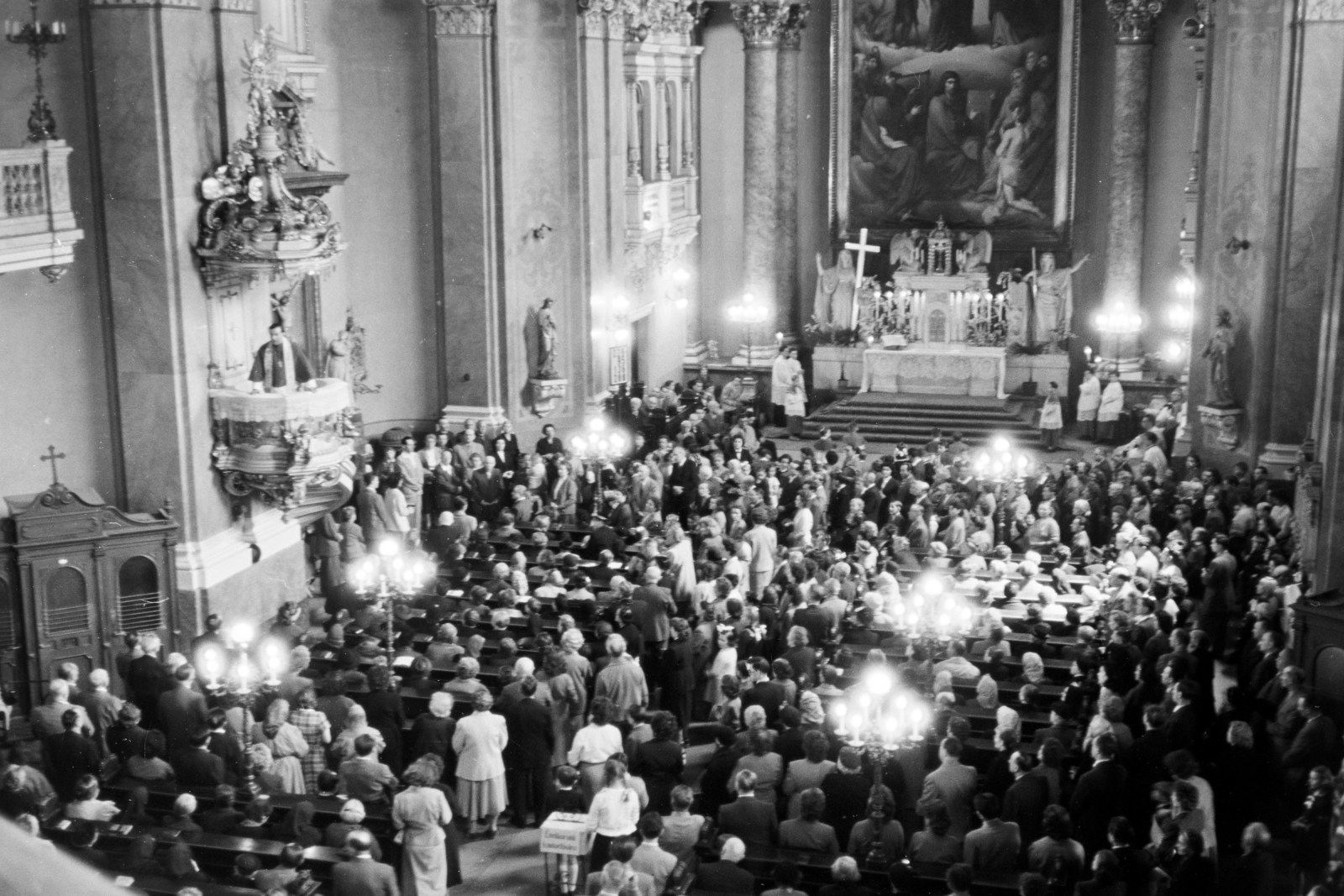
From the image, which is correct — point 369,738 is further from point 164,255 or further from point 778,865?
point 164,255

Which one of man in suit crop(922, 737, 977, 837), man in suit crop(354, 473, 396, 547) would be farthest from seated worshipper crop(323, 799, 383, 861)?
man in suit crop(354, 473, 396, 547)

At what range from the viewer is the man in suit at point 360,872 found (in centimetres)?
998

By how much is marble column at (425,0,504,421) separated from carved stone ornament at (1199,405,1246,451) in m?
11.1

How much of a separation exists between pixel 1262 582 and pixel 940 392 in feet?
54.6

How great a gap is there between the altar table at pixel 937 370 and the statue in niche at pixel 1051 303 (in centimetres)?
107

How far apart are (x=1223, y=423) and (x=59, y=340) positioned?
55.7 ft

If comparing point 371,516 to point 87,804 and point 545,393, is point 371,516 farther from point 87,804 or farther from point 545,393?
point 87,804

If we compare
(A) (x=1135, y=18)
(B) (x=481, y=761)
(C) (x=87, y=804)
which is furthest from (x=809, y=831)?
(A) (x=1135, y=18)

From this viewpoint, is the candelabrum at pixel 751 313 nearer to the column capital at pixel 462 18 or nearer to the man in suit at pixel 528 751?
the column capital at pixel 462 18

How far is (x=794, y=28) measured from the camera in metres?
33.8

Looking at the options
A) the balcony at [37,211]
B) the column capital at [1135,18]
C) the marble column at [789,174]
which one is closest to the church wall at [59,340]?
the balcony at [37,211]

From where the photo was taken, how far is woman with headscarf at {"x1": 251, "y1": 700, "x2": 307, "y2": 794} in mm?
12438

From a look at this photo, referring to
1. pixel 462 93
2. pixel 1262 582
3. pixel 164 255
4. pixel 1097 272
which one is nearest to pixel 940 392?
pixel 1097 272

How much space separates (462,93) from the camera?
25.2 m
